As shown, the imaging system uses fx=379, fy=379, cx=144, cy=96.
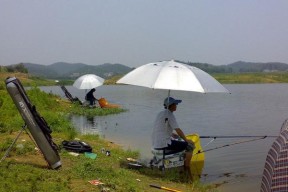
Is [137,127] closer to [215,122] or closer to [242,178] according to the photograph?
[215,122]

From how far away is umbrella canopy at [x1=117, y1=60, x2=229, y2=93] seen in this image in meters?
8.88

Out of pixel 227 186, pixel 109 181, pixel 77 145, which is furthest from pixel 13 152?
pixel 227 186

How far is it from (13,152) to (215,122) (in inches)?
628

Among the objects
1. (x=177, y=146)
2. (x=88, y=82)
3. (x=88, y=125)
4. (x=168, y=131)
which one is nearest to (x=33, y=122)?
(x=168, y=131)

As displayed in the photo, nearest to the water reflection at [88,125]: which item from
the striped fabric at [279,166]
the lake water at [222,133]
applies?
the lake water at [222,133]

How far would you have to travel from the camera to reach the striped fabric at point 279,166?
4.31 m

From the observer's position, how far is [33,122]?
27.5ft

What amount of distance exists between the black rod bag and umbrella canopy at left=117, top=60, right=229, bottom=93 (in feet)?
7.12

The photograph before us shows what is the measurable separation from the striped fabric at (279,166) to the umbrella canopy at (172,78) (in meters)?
4.26

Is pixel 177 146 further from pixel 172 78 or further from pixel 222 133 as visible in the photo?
pixel 222 133

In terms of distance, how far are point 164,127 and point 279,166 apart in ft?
17.4

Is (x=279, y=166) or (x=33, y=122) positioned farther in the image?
(x=33, y=122)

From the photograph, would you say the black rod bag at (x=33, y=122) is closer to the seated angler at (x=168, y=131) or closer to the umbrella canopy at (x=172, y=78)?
the umbrella canopy at (x=172, y=78)

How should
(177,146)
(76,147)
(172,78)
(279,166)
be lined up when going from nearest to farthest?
(279,166) → (172,78) → (177,146) → (76,147)
